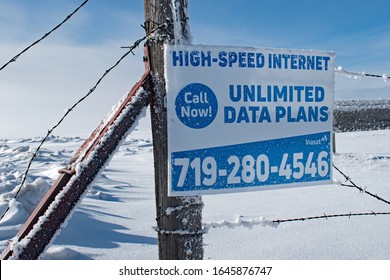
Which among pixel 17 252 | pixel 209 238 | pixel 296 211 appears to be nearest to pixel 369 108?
pixel 209 238

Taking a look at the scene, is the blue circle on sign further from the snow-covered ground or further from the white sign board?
the snow-covered ground

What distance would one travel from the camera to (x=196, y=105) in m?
1.52

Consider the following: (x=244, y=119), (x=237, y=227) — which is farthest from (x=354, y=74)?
(x=237, y=227)

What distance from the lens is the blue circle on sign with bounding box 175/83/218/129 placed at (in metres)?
1.51

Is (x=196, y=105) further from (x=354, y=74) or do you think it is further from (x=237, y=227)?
(x=237, y=227)

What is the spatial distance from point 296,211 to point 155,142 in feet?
13.3

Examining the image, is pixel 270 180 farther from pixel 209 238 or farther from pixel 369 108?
pixel 209 238

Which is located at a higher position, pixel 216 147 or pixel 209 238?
pixel 216 147

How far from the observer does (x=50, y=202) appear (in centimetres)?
141

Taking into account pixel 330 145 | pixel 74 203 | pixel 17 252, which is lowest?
pixel 17 252

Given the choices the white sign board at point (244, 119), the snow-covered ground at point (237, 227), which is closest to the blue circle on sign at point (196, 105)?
the white sign board at point (244, 119)

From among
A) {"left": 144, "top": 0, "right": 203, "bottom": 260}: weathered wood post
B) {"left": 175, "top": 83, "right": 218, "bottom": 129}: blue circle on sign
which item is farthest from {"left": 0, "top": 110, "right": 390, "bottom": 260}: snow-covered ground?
{"left": 175, "top": 83, "right": 218, "bottom": 129}: blue circle on sign

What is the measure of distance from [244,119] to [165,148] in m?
0.37

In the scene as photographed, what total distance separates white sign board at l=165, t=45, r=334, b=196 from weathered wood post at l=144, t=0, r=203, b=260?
0.04 meters
